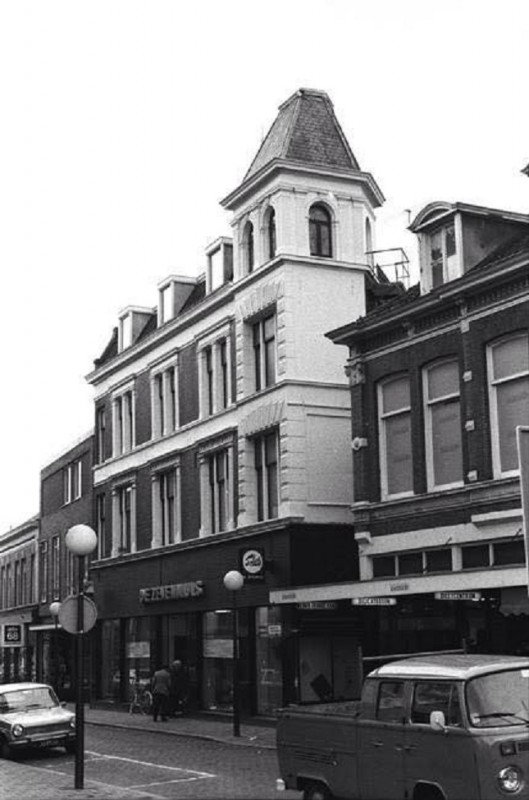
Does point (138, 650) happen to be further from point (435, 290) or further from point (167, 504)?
point (435, 290)

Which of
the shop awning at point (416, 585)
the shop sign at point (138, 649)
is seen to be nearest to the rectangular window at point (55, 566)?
the shop sign at point (138, 649)

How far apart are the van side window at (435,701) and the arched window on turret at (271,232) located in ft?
67.6

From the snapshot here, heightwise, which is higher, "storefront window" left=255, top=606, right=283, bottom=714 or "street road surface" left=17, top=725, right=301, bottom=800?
"storefront window" left=255, top=606, right=283, bottom=714

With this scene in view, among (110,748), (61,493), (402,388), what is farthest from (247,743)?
(61,493)

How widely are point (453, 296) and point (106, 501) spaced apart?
22.0 m

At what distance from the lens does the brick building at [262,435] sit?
99.0 feet

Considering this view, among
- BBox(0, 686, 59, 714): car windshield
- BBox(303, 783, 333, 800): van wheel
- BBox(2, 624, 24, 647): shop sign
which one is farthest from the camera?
BBox(2, 624, 24, 647): shop sign

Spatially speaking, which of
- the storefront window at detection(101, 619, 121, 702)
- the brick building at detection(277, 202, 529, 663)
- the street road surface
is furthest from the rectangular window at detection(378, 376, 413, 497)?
the storefront window at detection(101, 619, 121, 702)

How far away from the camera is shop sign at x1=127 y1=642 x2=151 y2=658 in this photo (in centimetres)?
3844

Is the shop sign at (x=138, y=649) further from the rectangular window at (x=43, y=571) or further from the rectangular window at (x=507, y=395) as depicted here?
the rectangular window at (x=507, y=395)

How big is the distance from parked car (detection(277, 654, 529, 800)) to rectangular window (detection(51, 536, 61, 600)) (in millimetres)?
39475

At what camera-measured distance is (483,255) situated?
25.7 metres

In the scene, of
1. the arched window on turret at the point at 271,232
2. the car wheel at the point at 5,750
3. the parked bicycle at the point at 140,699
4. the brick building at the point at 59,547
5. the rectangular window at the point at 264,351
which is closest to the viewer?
the car wheel at the point at 5,750

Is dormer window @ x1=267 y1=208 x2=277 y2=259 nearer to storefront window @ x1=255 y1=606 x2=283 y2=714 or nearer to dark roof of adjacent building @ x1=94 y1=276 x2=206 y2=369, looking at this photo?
dark roof of adjacent building @ x1=94 y1=276 x2=206 y2=369
